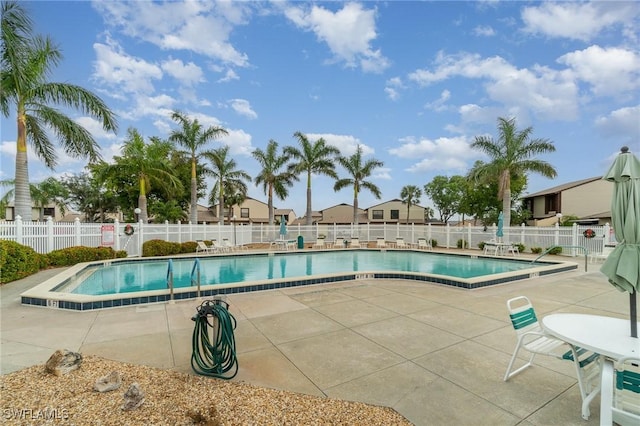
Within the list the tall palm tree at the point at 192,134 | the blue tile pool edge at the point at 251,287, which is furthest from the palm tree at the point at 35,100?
the tall palm tree at the point at 192,134

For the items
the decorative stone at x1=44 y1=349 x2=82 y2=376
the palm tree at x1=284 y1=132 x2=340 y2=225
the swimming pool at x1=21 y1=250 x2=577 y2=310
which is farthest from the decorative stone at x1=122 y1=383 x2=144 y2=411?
the palm tree at x1=284 y1=132 x2=340 y2=225

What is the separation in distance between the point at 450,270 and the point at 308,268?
19.5 ft

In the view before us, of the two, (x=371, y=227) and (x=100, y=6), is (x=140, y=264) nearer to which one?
(x=100, y=6)

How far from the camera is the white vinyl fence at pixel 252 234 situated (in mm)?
11078

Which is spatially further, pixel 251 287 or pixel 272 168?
pixel 272 168

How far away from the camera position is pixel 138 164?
19.6m

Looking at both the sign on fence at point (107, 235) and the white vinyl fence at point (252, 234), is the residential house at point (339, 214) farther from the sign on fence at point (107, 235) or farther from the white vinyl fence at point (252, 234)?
the sign on fence at point (107, 235)

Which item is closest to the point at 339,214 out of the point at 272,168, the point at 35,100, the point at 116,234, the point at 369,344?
the point at 272,168

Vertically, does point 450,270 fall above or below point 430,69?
below

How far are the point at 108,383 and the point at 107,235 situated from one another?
42.6 feet

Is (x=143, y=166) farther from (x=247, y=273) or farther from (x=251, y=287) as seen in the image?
(x=251, y=287)

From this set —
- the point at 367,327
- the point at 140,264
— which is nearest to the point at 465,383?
the point at 367,327

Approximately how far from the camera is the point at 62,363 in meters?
3.16

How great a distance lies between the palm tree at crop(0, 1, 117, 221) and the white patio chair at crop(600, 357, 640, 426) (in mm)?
15013
